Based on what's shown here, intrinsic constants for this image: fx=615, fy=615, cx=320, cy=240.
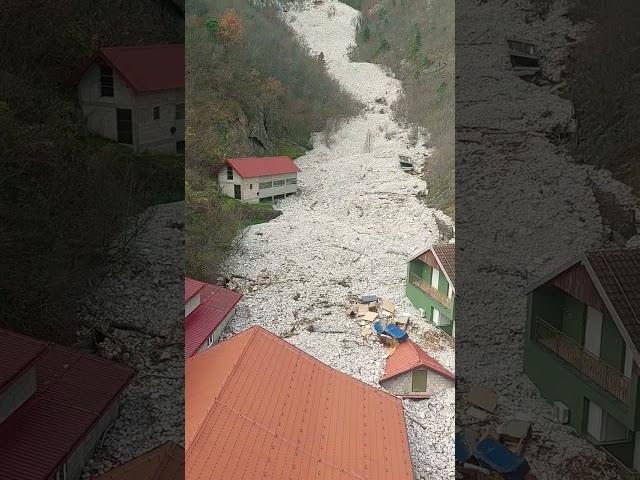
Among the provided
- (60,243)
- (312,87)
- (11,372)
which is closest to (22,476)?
(11,372)

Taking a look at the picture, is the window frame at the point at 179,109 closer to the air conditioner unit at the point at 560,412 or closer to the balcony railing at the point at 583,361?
the balcony railing at the point at 583,361

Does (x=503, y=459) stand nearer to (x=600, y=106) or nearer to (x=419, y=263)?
(x=419, y=263)

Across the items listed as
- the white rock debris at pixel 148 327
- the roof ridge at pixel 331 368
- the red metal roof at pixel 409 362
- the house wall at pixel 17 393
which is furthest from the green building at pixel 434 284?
the house wall at pixel 17 393

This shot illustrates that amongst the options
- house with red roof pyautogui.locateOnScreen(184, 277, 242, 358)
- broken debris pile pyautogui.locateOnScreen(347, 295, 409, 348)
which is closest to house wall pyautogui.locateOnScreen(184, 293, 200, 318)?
house with red roof pyautogui.locateOnScreen(184, 277, 242, 358)

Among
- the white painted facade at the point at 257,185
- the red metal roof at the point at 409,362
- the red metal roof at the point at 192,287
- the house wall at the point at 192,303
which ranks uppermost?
the white painted facade at the point at 257,185

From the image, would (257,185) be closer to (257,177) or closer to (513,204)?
(257,177)
